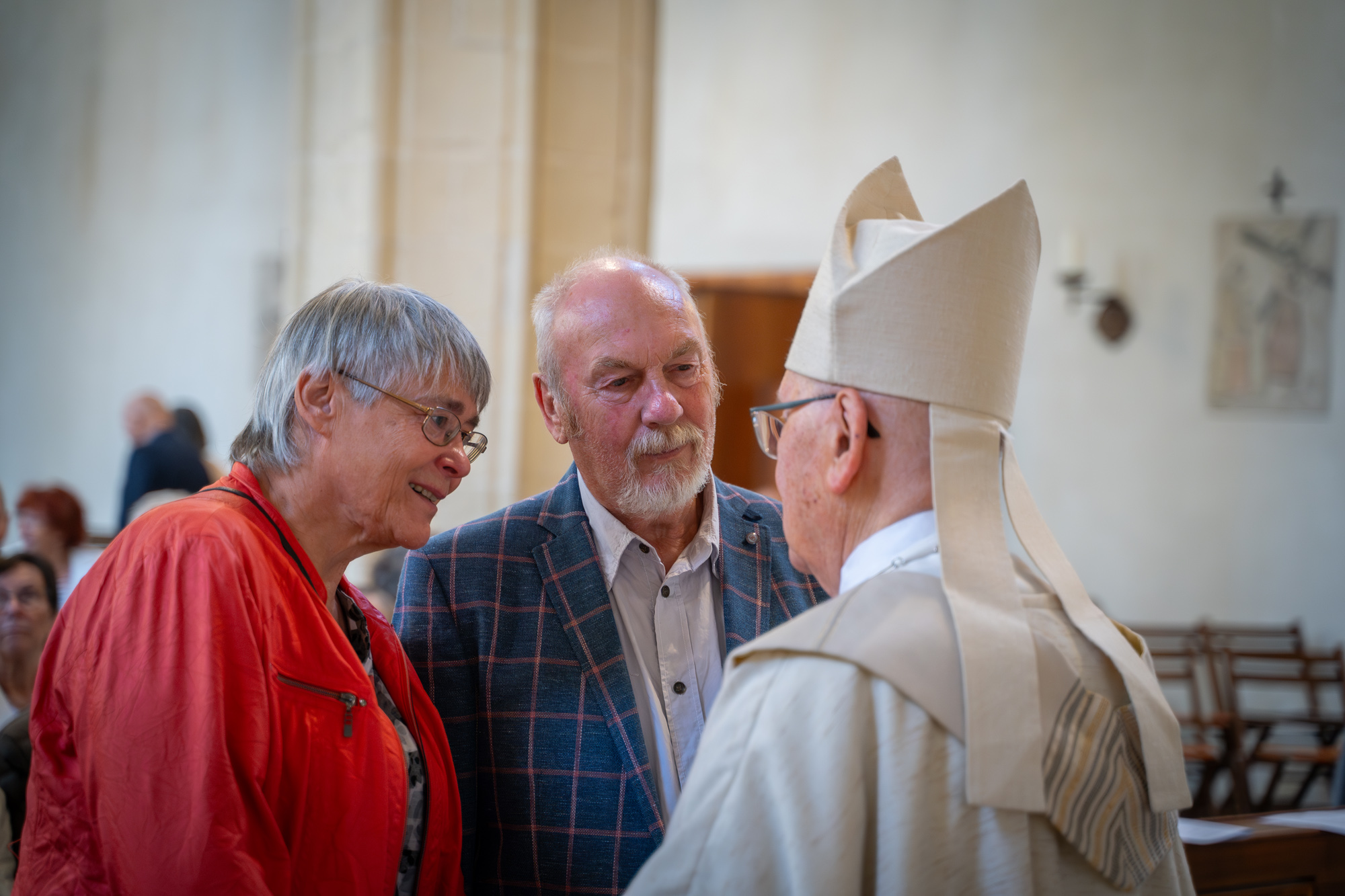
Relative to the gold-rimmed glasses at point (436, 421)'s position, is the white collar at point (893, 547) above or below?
below

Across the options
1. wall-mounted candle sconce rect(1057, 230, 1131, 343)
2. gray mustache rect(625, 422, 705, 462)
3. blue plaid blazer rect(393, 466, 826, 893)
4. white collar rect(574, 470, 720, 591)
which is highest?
wall-mounted candle sconce rect(1057, 230, 1131, 343)

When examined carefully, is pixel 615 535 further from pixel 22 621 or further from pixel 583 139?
pixel 583 139

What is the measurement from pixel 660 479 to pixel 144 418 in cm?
565

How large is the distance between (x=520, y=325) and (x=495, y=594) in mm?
3037

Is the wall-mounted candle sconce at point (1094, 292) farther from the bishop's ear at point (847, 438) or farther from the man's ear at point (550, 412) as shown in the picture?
the bishop's ear at point (847, 438)

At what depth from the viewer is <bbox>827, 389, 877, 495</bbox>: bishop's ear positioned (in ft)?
4.22

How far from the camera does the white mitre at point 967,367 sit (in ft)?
3.89

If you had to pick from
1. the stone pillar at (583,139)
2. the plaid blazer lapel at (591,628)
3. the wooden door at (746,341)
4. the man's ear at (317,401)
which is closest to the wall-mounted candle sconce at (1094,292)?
the wooden door at (746,341)

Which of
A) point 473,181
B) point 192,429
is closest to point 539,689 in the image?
point 473,181

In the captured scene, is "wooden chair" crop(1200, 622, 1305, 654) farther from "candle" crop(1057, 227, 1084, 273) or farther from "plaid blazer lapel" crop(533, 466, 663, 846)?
"plaid blazer lapel" crop(533, 466, 663, 846)

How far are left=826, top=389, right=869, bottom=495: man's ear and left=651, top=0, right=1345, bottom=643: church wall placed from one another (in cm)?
549

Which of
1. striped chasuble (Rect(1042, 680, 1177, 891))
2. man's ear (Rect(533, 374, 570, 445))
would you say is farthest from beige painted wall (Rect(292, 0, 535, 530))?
striped chasuble (Rect(1042, 680, 1177, 891))

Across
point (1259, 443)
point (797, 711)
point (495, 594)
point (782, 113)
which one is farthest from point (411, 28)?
point (1259, 443)

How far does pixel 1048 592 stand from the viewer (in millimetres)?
1285
